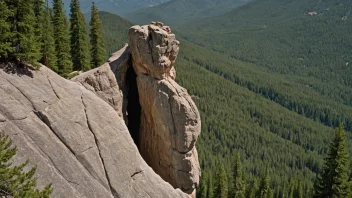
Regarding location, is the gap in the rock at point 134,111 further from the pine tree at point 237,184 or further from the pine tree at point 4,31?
the pine tree at point 237,184

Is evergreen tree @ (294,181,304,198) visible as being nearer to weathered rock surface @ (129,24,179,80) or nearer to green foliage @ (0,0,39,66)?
weathered rock surface @ (129,24,179,80)

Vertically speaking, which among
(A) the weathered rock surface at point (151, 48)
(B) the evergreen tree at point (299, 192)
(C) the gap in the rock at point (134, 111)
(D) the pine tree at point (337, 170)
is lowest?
(B) the evergreen tree at point (299, 192)

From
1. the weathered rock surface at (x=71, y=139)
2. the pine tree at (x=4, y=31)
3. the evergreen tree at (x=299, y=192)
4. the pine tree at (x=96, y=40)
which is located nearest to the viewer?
the weathered rock surface at (x=71, y=139)

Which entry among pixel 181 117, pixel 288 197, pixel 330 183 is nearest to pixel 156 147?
pixel 181 117

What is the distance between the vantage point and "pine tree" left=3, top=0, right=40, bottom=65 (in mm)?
23953

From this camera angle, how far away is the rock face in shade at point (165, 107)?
31.0 meters

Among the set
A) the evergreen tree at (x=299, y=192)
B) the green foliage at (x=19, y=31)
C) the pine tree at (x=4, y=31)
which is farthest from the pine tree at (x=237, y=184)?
the pine tree at (x=4, y=31)

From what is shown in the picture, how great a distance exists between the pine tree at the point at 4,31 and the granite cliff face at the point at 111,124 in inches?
57.5

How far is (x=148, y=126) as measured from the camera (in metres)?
33.6

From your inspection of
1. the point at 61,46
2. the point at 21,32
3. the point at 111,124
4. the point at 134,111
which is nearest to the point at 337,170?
the point at 134,111

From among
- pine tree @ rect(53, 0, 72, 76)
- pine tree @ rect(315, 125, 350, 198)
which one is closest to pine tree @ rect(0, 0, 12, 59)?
pine tree @ rect(53, 0, 72, 76)

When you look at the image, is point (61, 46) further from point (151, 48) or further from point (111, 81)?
point (151, 48)

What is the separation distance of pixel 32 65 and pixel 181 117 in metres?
14.1

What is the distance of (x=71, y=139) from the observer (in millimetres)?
23109
